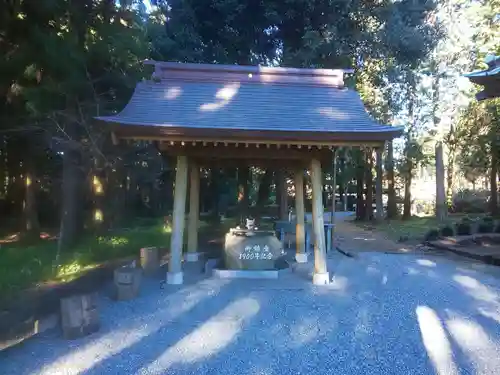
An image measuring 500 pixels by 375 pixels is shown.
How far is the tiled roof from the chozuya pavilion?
0.6 inches

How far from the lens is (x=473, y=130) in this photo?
814 inches

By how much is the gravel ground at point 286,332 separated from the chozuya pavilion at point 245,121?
1077 millimetres

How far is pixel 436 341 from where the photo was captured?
169 inches

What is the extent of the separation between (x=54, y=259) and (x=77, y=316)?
539 centimetres

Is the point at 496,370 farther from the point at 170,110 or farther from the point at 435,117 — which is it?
the point at 435,117

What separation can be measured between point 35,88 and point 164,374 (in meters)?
7.03

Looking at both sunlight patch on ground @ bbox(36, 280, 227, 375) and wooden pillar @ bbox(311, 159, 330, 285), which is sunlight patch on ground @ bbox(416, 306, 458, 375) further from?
sunlight patch on ground @ bbox(36, 280, 227, 375)

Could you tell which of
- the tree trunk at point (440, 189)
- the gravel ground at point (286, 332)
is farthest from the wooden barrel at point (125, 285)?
the tree trunk at point (440, 189)

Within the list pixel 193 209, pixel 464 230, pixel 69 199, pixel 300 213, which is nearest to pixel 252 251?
pixel 193 209

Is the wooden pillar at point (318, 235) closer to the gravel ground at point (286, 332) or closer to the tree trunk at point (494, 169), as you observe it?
the gravel ground at point (286, 332)

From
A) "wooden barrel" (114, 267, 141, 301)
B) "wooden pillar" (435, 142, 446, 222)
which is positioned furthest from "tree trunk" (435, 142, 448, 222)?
"wooden barrel" (114, 267, 141, 301)

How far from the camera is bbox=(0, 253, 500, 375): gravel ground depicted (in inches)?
146

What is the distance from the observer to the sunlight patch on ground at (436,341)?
368 cm

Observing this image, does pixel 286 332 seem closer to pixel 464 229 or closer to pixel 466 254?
pixel 466 254
